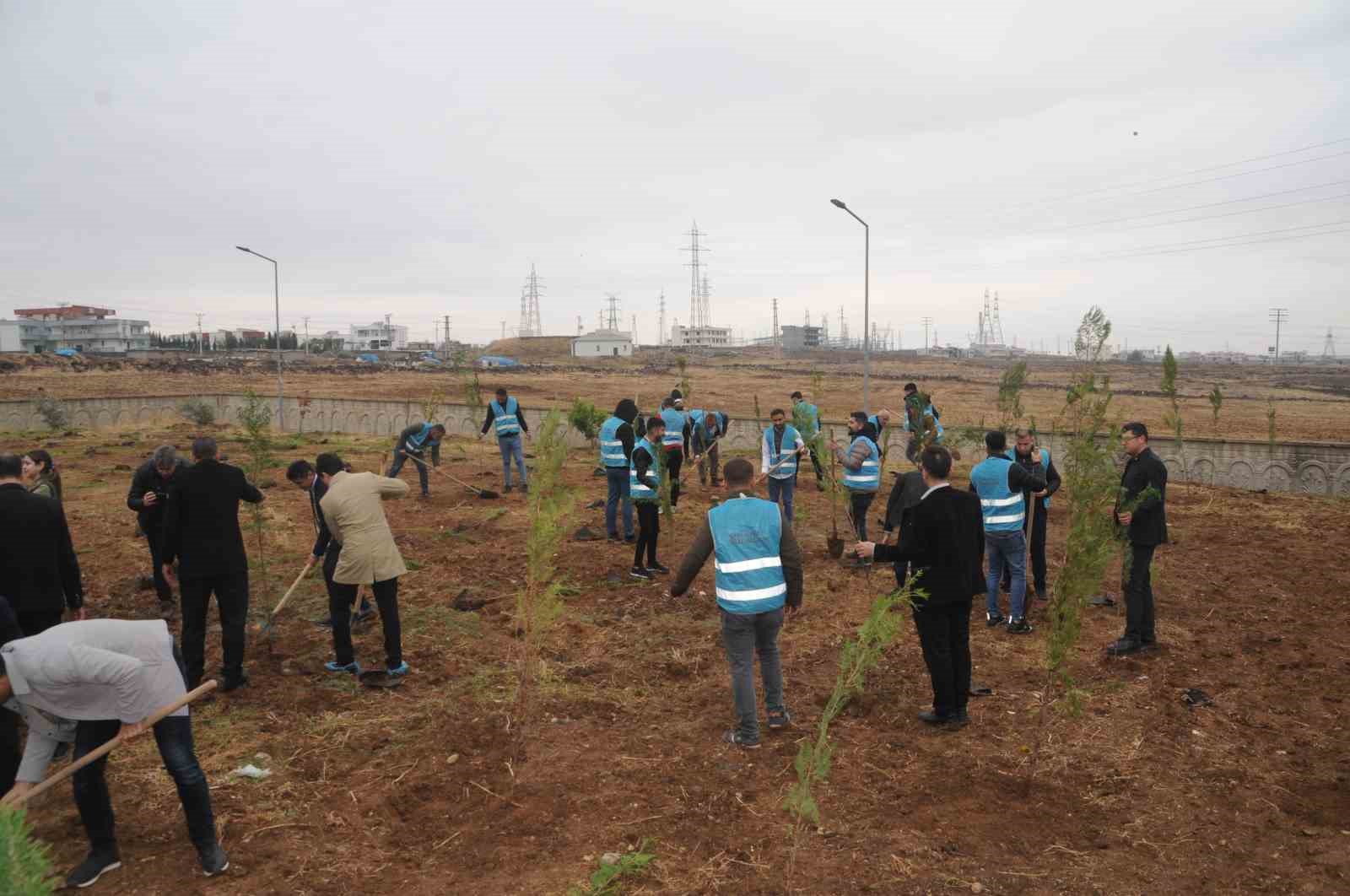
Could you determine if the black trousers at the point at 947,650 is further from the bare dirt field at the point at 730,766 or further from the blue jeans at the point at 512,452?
the blue jeans at the point at 512,452

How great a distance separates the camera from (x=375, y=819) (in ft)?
16.9

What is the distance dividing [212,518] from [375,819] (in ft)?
9.20

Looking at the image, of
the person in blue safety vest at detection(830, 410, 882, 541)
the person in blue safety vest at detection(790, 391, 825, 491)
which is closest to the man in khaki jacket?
the person in blue safety vest at detection(830, 410, 882, 541)

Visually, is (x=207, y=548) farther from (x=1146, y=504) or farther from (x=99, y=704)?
(x=1146, y=504)

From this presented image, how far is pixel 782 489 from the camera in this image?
36.6ft

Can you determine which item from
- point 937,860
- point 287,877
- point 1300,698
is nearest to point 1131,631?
point 1300,698

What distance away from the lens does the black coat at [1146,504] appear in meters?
7.43

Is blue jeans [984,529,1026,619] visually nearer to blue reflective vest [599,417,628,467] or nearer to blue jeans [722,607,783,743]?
blue jeans [722,607,783,743]

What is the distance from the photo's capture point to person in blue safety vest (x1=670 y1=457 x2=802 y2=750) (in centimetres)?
572

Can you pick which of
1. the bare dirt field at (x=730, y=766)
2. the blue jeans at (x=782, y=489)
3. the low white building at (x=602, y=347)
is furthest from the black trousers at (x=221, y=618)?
the low white building at (x=602, y=347)

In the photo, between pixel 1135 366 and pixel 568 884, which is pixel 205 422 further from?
pixel 1135 366

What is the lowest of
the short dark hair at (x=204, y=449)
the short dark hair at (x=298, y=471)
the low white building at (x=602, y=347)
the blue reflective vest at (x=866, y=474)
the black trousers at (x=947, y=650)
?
the black trousers at (x=947, y=650)

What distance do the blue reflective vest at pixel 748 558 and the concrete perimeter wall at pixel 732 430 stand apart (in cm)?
1352

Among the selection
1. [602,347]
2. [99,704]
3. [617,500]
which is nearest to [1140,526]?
[617,500]
